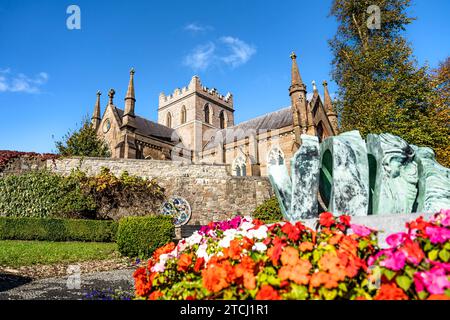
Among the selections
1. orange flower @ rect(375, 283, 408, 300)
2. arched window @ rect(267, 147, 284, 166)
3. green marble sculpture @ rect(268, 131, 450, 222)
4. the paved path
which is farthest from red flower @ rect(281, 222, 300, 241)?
arched window @ rect(267, 147, 284, 166)

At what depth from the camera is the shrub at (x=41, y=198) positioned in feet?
49.6

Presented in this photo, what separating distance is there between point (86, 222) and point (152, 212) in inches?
171

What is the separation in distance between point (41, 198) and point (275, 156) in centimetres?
1779

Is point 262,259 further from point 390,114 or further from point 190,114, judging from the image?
point 190,114

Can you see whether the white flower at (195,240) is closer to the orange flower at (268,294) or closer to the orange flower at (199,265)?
the orange flower at (199,265)

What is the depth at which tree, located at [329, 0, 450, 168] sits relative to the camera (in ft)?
55.5

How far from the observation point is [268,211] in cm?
1638

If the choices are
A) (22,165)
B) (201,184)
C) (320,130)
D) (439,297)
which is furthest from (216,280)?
(320,130)

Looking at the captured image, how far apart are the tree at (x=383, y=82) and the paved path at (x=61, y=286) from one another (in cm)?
1565

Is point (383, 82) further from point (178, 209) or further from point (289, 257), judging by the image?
point (289, 257)

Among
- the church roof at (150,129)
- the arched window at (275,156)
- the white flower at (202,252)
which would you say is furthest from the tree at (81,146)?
the white flower at (202,252)

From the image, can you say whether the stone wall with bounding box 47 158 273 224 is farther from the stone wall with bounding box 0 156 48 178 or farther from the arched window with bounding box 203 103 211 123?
the arched window with bounding box 203 103 211 123

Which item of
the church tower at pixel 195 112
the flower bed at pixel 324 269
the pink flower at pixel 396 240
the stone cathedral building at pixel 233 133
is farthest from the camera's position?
the church tower at pixel 195 112

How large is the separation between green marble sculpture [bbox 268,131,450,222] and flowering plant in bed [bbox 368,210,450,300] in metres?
2.63
